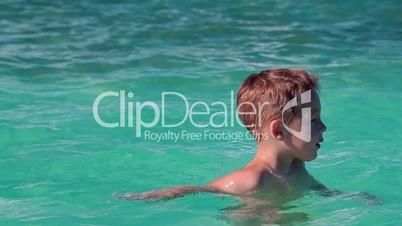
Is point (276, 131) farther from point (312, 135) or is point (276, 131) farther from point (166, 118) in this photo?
point (166, 118)

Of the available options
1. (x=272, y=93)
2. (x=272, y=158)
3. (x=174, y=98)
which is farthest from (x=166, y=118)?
(x=272, y=93)

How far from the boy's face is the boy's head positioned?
49mm

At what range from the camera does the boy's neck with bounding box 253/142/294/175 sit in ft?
14.9

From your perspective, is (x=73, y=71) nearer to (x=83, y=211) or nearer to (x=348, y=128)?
(x=348, y=128)

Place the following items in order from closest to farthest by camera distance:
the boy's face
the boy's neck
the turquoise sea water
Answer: the boy's face → the boy's neck → the turquoise sea water

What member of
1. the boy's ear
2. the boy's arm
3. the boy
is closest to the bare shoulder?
the boy

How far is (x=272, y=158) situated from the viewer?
455 centimetres

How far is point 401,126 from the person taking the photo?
262 inches

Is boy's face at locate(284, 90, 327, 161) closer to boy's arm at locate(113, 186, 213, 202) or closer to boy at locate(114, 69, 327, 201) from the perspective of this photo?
boy at locate(114, 69, 327, 201)

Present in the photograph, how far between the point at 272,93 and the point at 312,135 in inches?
11.7

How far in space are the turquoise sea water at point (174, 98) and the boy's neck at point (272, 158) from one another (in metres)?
0.19

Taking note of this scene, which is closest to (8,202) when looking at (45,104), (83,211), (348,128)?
(83,211)

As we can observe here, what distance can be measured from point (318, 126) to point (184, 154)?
1721mm

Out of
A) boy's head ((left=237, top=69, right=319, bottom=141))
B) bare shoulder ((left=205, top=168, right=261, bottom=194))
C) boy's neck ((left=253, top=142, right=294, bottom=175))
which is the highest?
boy's head ((left=237, top=69, right=319, bottom=141))
